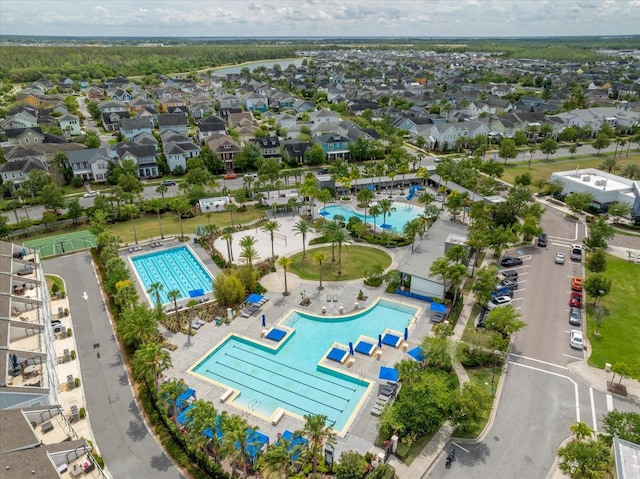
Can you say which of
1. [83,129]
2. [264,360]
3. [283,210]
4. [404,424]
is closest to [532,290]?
[404,424]

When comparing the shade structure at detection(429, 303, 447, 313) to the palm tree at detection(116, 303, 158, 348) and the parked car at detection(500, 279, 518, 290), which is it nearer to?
the parked car at detection(500, 279, 518, 290)

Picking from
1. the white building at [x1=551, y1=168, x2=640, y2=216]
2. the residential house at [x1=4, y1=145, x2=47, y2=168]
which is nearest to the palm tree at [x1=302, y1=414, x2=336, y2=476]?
the white building at [x1=551, y1=168, x2=640, y2=216]

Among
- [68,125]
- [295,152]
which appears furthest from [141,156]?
[68,125]

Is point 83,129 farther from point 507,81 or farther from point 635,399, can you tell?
point 507,81

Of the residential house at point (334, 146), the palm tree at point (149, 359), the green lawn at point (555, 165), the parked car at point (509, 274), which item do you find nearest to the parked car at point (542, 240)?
the parked car at point (509, 274)

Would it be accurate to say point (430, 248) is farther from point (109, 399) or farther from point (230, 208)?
point (109, 399)
